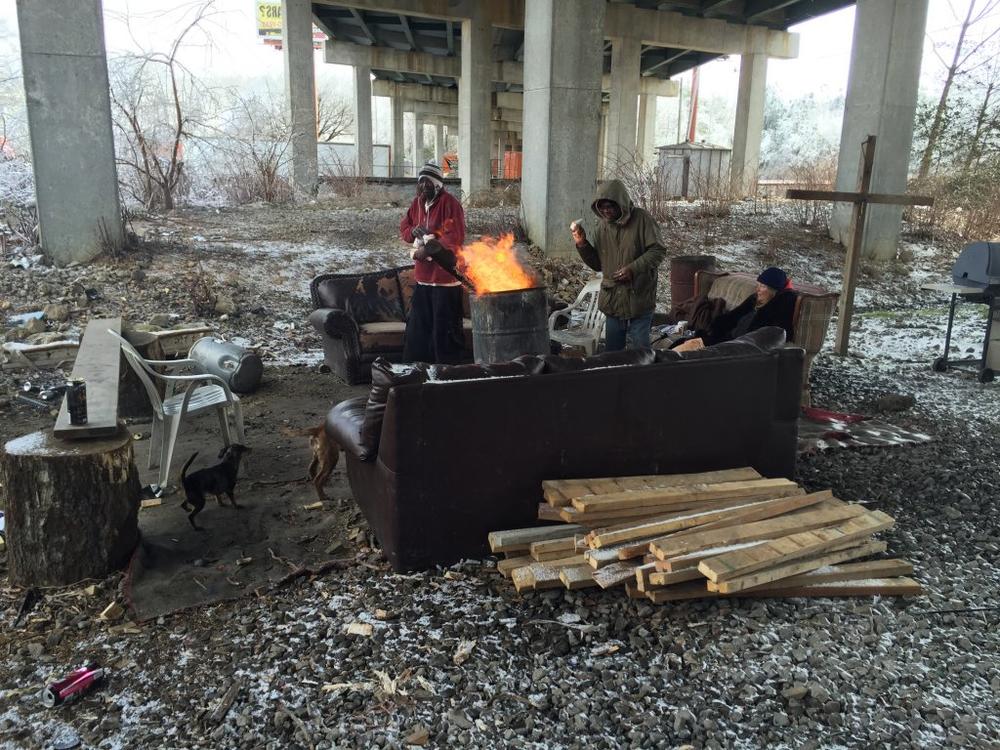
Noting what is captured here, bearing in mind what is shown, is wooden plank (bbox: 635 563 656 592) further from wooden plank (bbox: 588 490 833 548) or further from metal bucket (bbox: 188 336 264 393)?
metal bucket (bbox: 188 336 264 393)

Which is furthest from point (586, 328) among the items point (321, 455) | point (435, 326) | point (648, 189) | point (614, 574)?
point (648, 189)

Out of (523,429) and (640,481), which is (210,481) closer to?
(523,429)

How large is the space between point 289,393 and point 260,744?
200 inches

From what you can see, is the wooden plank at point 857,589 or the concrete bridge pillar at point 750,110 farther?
the concrete bridge pillar at point 750,110

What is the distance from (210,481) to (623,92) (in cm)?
2325

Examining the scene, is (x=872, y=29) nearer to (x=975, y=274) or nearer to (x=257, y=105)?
(x=975, y=274)

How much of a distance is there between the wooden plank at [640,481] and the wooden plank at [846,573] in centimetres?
71

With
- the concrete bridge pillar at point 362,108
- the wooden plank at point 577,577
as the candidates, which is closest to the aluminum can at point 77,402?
the wooden plank at point 577,577

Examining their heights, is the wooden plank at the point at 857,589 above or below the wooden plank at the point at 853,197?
below

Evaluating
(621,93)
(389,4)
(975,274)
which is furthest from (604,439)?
(621,93)

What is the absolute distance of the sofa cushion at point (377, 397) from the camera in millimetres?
3758

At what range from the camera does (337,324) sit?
7.48 m

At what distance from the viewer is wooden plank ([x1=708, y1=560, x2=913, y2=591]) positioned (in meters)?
3.63

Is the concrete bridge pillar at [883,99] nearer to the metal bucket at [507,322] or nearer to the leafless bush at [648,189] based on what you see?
the leafless bush at [648,189]
